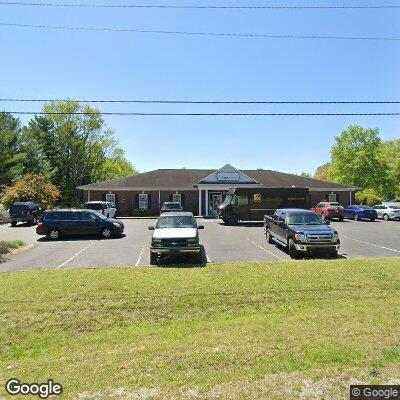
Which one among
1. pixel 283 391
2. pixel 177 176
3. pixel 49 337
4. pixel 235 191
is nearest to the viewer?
pixel 283 391

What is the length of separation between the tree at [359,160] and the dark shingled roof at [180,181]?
1257 inches

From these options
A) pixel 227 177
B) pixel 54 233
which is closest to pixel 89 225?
pixel 54 233

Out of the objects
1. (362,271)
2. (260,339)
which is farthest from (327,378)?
(362,271)

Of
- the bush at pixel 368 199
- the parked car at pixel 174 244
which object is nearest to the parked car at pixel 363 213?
the bush at pixel 368 199

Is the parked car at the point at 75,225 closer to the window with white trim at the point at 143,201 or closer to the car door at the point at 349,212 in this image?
the window with white trim at the point at 143,201

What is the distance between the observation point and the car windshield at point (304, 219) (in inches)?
636

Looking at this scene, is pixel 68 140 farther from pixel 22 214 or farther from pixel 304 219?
pixel 304 219

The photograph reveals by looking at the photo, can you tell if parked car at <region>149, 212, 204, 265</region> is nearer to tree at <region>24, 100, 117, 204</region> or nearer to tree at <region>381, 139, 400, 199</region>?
tree at <region>24, 100, 117, 204</region>

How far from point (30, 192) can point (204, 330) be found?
36362mm

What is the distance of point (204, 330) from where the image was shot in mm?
7699

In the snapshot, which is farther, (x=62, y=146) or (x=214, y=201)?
(x=62, y=146)

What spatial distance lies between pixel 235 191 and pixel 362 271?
1882cm

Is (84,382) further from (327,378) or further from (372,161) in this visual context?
(372,161)

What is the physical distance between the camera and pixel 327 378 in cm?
545
